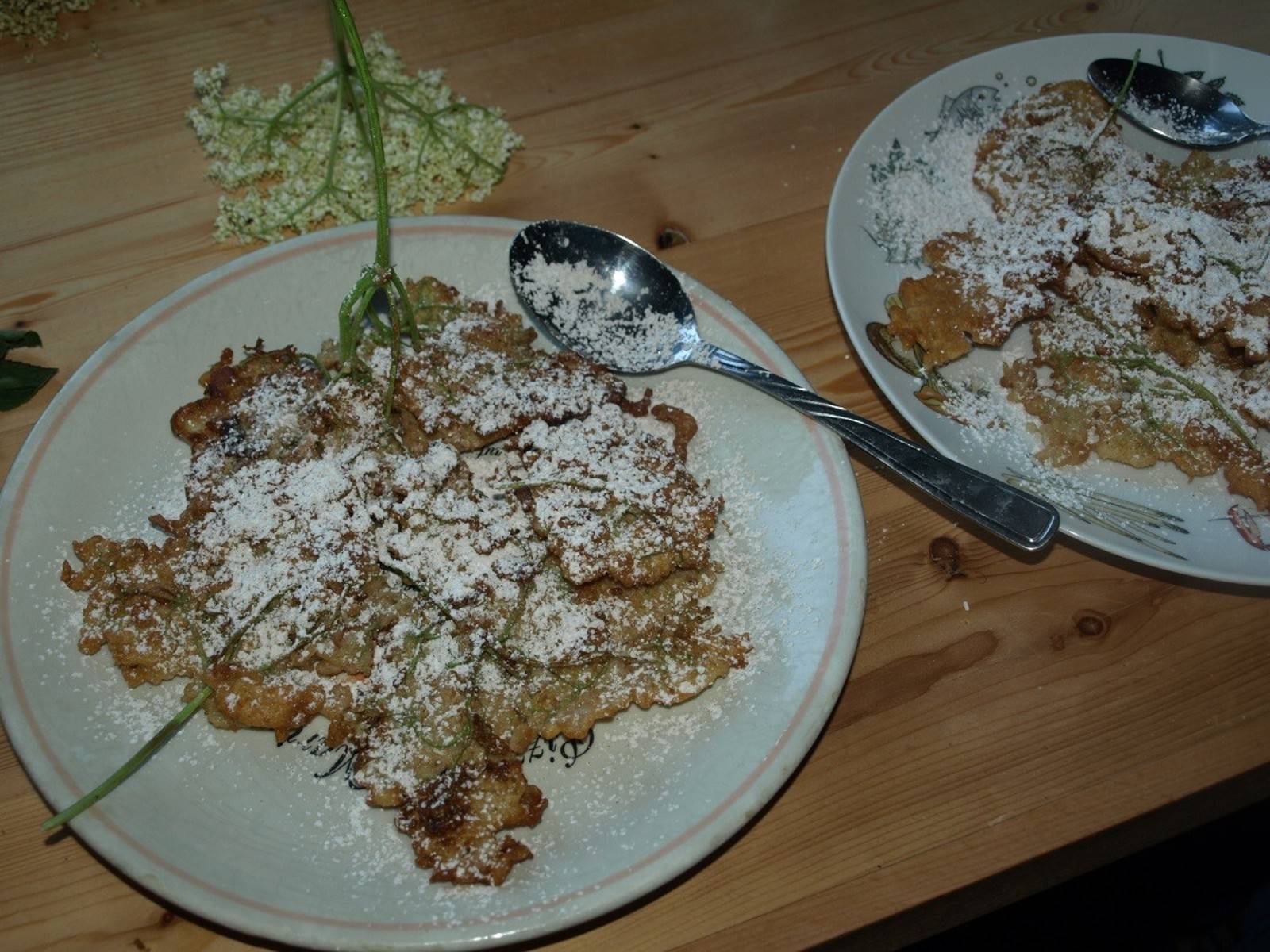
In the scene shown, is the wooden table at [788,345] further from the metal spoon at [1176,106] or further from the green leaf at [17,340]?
the metal spoon at [1176,106]

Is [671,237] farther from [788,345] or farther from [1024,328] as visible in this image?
[1024,328]

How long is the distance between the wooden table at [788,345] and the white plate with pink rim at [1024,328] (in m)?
0.10

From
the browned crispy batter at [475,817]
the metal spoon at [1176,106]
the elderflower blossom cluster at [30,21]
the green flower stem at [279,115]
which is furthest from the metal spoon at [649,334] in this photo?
the elderflower blossom cluster at [30,21]

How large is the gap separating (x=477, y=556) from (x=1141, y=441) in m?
0.96

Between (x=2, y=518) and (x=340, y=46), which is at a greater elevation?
(x=340, y=46)

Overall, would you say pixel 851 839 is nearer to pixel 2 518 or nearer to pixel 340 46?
pixel 2 518

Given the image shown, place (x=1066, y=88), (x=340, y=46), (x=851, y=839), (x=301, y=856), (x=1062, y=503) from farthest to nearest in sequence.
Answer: (x=1066, y=88), (x=340, y=46), (x=1062, y=503), (x=851, y=839), (x=301, y=856)

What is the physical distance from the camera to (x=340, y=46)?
62.1 inches

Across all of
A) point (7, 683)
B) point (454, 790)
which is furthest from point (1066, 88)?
point (7, 683)

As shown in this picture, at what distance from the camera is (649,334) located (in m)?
1.38

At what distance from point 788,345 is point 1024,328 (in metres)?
0.37

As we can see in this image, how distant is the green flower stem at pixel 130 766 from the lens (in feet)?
3.31

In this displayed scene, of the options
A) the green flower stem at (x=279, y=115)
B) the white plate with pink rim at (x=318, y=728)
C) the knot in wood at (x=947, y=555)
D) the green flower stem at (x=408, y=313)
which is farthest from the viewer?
the green flower stem at (x=279, y=115)

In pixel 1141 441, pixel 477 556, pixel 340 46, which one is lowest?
pixel 1141 441
